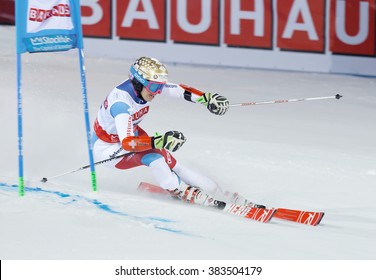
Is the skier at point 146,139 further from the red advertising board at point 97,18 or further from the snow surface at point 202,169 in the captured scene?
the red advertising board at point 97,18

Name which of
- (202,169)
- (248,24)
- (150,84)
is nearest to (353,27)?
(248,24)

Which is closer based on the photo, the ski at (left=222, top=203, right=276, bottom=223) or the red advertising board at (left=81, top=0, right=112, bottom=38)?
the ski at (left=222, top=203, right=276, bottom=223)

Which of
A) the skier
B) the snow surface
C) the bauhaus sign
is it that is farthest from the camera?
the bauhaus sign

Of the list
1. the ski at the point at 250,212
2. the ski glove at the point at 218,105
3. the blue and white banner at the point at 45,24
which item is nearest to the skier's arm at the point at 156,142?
the ski at the point at 250,212

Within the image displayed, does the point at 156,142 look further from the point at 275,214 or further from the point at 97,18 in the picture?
the point at 97,18

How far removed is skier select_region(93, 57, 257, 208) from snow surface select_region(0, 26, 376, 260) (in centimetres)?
22

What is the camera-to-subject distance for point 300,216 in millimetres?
8555

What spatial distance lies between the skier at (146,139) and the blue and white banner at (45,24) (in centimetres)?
60

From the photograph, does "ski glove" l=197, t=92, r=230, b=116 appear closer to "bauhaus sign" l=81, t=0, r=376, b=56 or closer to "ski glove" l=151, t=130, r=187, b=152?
"ski glove" l=151, t=130, r=187, b=152

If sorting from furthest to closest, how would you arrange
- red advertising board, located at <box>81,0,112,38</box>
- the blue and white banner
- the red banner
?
red advertising board, located at <box>81,0,112,38</box> → the red banner → the blue and white banner

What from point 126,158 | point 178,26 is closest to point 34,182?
point 126,158

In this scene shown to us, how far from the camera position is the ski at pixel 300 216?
8.48 meters

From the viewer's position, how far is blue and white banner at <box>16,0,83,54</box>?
843 centimetres

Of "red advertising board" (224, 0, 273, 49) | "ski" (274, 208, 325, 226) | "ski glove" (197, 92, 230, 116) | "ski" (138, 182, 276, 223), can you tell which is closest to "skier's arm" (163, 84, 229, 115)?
"ski glove" (197, 92, 230, 116)
